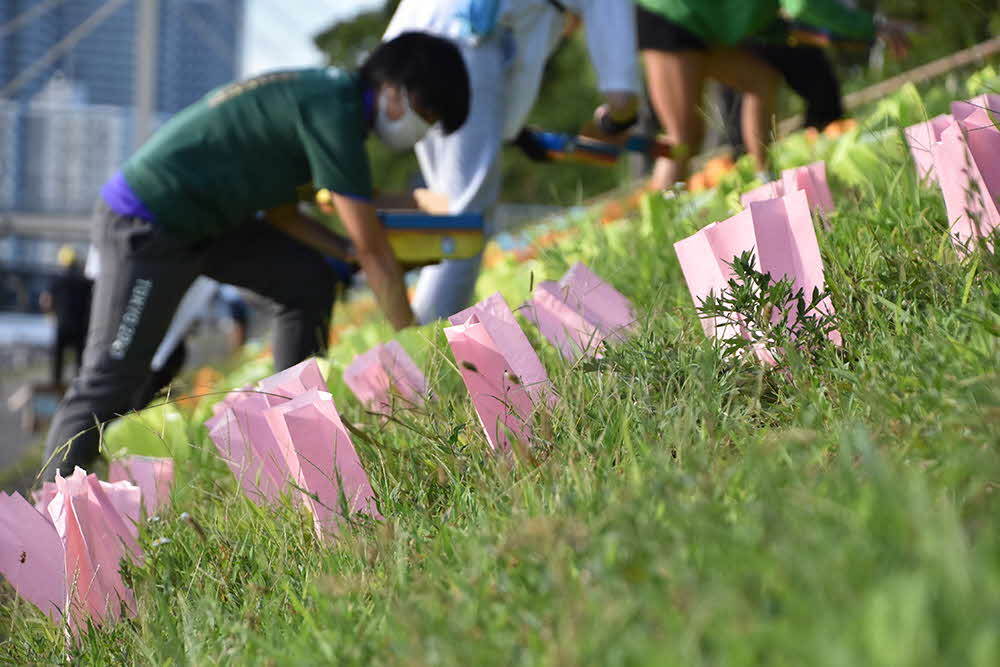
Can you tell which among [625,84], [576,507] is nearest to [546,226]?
[625,84]

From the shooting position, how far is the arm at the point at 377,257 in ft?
8.95

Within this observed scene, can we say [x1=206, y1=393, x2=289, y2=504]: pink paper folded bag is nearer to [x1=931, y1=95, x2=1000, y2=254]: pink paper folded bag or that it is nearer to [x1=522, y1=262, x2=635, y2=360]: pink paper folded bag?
[x1=522, y1=262, x2=635, y2=360]: pink paper folded bag

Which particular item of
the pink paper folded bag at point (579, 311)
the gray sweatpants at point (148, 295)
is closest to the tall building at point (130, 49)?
the gray sweatpants at point (148, 295)

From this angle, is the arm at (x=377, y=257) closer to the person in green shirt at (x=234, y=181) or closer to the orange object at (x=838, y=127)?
the person in green shirt at (x=234, y=181)

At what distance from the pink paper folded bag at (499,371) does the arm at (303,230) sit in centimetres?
184

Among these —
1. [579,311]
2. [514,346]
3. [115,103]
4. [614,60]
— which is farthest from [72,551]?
[115,103]

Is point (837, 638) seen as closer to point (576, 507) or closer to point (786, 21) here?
point (576, 507)

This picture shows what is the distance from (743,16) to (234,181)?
6.74 feet

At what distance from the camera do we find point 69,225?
79.7 ft

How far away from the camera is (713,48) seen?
404 centimetres

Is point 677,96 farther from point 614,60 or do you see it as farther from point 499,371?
point 499,371

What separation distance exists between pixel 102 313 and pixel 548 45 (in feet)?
6.02

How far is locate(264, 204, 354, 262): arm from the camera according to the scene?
325cm

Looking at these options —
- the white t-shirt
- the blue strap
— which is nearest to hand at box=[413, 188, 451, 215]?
the white t-shirt
